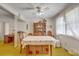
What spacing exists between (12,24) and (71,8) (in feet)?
2.70

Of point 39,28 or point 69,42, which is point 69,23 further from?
point 39,28

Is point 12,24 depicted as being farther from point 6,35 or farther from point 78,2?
point 78,2

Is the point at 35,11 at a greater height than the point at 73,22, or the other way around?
the point at 35,11

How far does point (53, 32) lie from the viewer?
2.22m

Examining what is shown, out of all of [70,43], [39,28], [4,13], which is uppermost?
[4,13]

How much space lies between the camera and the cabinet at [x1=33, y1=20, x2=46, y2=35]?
2.23 meters

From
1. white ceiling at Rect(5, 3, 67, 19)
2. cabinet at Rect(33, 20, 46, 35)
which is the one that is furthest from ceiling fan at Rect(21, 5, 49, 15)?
cabinet at Rect(33, 20, 46, 35)

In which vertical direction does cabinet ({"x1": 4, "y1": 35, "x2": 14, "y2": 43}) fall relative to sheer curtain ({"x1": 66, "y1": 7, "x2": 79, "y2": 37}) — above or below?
below

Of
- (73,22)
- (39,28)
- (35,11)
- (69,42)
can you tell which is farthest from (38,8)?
(69,42)

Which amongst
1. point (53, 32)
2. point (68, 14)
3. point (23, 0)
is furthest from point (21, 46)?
point (68, 14)

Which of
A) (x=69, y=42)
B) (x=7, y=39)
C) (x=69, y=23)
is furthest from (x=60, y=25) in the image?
(x=7, y=39)

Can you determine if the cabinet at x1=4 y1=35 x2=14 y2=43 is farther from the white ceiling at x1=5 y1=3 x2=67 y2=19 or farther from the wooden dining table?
the white ceiling at x1=5 y1=3 x2=67 y2=19

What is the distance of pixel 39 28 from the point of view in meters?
2.26

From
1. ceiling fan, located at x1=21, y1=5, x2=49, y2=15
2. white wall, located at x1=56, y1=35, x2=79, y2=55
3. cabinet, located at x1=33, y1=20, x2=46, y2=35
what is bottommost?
white wall, located at x1=56, y1=35, x2=79, y2=55
